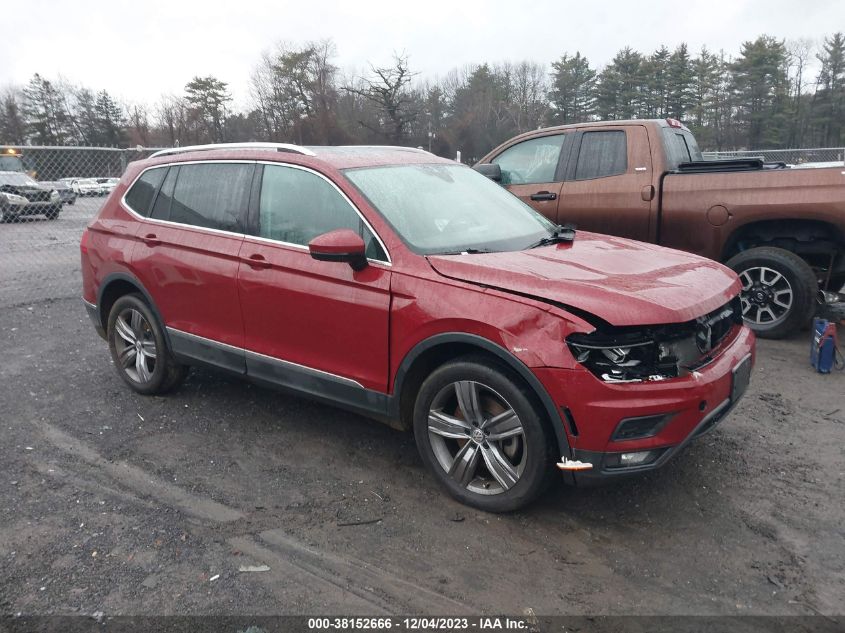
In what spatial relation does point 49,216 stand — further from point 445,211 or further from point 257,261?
point 445,211

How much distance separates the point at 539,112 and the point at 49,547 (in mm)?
43568

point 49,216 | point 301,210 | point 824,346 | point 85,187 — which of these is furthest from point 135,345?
point 85,187

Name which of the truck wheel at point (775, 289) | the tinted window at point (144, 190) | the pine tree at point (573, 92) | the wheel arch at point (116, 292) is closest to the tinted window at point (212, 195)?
the tinted window at point (144, 190)

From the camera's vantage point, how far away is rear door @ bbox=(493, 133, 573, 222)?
7.03 m

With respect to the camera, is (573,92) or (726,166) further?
(573,92)

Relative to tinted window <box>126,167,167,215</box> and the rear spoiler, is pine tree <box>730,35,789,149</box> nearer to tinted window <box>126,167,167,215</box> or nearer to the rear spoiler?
the rear spoiler

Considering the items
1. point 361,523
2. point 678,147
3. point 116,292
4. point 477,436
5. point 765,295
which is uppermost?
point 678,147

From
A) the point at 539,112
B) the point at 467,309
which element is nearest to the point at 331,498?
the point at 467,309

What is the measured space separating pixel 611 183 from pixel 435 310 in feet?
13.5

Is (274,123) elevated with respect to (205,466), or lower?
elevated

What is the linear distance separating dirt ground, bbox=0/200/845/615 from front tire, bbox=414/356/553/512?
156mm

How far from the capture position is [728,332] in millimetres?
3557

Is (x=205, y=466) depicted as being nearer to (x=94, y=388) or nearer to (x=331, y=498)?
(x=331, y=498)

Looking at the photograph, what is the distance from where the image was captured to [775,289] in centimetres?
610
